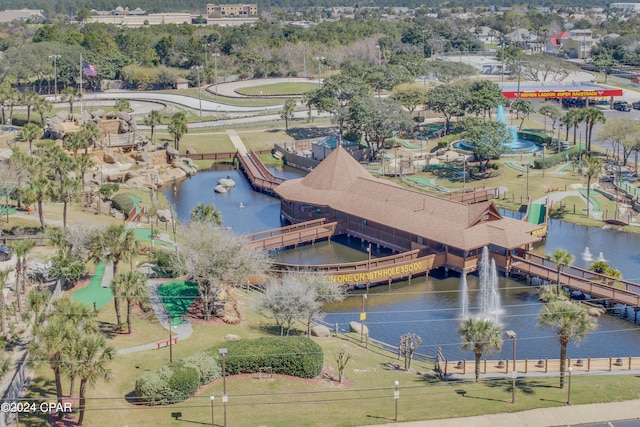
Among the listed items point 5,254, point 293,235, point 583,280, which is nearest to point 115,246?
point 5,254

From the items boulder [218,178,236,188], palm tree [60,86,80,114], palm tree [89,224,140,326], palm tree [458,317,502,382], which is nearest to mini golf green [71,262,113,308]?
palm tree [89,224,140,326]

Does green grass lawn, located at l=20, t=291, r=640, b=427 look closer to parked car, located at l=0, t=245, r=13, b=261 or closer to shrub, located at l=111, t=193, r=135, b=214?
parked car, located at l=0, t=245, r=13, b=261

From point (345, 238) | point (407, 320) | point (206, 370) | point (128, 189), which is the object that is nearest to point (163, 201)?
point (128, 189)

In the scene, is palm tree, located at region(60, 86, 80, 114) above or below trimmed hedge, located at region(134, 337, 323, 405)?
above

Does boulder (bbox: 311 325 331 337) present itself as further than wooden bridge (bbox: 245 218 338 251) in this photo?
No

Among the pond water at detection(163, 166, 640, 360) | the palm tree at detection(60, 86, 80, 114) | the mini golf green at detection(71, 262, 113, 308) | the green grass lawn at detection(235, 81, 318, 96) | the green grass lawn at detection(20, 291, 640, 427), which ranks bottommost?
the pond water at detection(163, 166, 640, 360)

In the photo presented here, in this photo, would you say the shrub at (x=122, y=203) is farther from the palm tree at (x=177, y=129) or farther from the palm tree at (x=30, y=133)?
the palm tree at (x=177, y=129)
